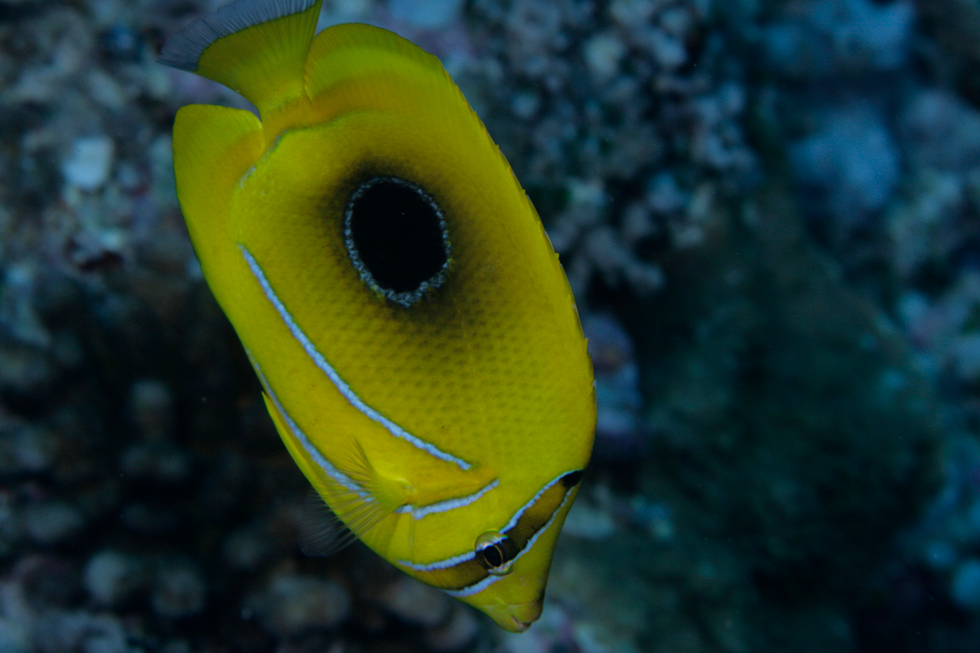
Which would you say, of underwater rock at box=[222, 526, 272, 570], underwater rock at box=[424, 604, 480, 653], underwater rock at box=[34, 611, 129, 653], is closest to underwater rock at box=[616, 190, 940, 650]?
Answer: underwater rock at box=[424, 604, 480, 653]

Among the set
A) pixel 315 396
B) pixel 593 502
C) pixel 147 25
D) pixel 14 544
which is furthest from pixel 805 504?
pixel 147 25

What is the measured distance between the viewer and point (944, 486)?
372cm

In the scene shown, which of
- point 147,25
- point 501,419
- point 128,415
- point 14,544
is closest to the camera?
point 501,419

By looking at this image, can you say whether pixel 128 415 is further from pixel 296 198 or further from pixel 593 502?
pixel 593 502

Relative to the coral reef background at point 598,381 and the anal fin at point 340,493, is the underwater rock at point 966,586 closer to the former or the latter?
the coral reef background at point 598,381

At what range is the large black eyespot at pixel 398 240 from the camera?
1260 millimetres

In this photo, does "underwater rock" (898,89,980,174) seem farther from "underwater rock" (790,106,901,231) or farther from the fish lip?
the fish lip

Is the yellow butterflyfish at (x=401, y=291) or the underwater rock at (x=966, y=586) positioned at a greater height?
the yellow butterflyfish at (x=401, y=291)

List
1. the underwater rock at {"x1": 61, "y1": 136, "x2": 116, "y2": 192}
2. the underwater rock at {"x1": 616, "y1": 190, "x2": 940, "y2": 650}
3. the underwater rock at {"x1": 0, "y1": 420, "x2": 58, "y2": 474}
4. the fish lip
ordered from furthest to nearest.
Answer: the underwater rock at {"x1": 616, "y1": 190, "x2": 940, "y2": 650}, the underwater rock at {"x1": 61, "y1": 136, "x2": 116, "y2": 192}, the underwater rock at {"x1": 0, "y1": 420, "x2": 58, "y2": 474}, the fish lip

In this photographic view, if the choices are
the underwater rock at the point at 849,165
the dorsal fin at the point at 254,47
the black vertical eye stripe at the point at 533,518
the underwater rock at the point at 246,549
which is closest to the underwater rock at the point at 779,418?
the underwater rock at the point at 849,165

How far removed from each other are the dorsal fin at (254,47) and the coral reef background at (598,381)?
4.40 ft

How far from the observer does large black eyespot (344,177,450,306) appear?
1260 millimetres

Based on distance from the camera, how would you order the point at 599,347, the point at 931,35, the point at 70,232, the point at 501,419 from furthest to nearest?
the point at 931,35 → the point at 599,347 → the point at 70,232 → the point at 501,419

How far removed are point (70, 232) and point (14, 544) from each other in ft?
4.29
